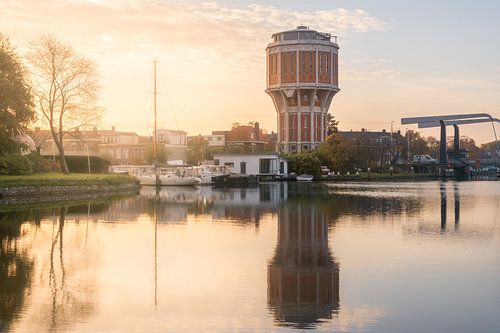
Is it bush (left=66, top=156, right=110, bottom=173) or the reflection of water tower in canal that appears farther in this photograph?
bush (left=66, top=156, right=110, bottom=173)

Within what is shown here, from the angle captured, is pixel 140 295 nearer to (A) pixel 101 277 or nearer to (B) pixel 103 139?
(A) pixel 101 277

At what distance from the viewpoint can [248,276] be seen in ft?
47.7

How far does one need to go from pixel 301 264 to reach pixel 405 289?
3.46 metres

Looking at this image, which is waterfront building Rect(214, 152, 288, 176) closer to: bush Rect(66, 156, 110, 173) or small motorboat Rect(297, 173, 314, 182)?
small motorboat Rect(297, 173, 314, 182)

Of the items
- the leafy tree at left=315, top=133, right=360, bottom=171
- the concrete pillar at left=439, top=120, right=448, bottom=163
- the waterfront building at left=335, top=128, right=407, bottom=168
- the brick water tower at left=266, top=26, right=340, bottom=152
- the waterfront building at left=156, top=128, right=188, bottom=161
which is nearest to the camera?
the leafy tree at left=315, top=133, right=360, bottom=171

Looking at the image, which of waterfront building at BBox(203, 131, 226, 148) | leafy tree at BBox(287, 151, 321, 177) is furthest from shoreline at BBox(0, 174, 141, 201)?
waterfront building at BBox(203, 131, 226, 148)

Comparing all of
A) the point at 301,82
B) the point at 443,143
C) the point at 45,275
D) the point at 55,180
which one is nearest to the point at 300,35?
the point at 301,82

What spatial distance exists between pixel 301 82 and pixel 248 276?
89432 millimetres

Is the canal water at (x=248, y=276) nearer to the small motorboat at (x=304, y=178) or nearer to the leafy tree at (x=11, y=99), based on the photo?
the leafy tree at (x=11, y=99)

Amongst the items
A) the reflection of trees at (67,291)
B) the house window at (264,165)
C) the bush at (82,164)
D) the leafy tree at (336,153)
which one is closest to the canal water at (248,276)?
the reflection of trees at (67,291)

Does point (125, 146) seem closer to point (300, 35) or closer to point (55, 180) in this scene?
point (300, 35)

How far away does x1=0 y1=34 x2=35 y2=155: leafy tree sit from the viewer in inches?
1531

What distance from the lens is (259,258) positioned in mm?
17109

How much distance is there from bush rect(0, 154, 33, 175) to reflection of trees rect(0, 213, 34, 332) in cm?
2341
